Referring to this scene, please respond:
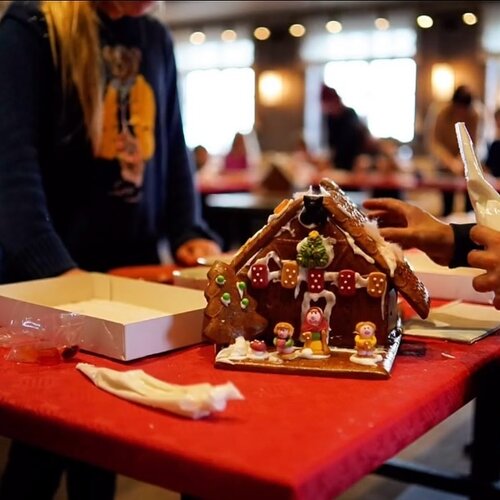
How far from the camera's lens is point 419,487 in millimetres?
2143

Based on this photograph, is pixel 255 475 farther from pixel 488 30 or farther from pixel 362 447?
pixel 488 30

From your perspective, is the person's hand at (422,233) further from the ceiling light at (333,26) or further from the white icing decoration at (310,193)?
the ceiling light at (333,26)

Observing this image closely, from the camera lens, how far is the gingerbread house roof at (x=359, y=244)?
93 cm

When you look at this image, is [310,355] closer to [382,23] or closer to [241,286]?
[241,286]

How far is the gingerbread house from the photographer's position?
90cm

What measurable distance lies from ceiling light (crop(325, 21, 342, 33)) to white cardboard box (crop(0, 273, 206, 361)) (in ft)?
30.1

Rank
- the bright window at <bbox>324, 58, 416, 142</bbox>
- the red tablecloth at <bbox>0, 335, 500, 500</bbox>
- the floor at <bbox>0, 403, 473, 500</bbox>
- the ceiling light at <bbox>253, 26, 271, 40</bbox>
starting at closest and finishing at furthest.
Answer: the red tablecloth at <bbox>0, 335, 500, 500</bbox> → the floor at <bbox>0, 403, 473, 500</bbox> → the bright window at <bbox>324, 58, 416, 142</bbox> → the ceiling light at <bbox>253, 26, 271, 40</bbox>

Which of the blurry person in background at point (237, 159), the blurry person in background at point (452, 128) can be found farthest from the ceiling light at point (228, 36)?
the blurry person in background at point (452, 128)

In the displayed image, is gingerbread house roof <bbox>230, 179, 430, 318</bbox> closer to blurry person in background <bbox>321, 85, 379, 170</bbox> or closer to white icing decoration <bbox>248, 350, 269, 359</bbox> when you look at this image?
white icing decoration <bbox>248, 350, 269, 359</bbox>

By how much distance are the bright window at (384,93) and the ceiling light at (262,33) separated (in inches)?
38.7

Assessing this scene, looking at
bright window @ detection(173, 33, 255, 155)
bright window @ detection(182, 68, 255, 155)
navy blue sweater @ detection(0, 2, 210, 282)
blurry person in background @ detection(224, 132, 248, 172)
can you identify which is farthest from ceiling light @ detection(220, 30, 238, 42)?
navy blue sweater @ detection(0, 2, 210, 282)

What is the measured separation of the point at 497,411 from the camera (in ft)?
5.07

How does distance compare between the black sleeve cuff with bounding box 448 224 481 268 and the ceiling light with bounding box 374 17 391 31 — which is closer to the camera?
the black sleeve cuff with bounding box 448 224 481 268

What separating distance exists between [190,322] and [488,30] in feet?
29.2
